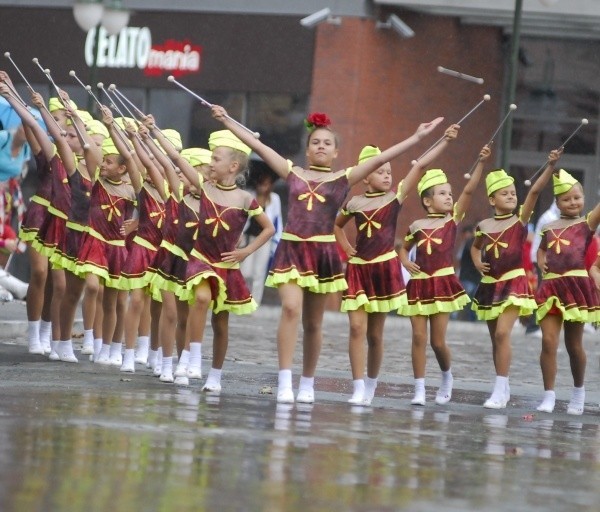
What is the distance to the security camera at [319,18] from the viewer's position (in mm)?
29281

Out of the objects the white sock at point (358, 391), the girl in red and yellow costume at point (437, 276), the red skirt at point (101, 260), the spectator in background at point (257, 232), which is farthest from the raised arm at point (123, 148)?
the spectator in background at point (257, 232)

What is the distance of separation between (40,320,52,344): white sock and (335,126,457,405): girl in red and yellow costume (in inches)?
137

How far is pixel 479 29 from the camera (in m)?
31.7

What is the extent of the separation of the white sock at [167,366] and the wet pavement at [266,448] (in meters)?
0.21

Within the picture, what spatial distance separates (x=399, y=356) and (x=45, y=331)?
5247 mm

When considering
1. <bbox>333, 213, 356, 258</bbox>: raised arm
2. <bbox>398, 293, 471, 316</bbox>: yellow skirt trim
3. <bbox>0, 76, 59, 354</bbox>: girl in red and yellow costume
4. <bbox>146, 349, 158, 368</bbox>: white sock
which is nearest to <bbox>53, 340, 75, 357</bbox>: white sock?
<bbox>0, 76, 59, 354</bbox>: girl in red and yellow costume

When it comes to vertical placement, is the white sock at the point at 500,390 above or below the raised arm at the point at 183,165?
below

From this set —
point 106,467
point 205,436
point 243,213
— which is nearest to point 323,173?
point 243,213

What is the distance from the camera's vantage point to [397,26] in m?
29.6

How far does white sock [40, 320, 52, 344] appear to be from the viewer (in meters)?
15.3

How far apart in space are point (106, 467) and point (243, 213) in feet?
16.9

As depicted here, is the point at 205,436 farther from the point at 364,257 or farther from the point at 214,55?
the point at 214,55

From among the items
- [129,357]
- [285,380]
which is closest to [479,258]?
[285,380]

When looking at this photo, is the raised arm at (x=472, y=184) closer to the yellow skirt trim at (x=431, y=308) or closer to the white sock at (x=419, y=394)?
the yellow skirt trim at (x=431, y=308)
